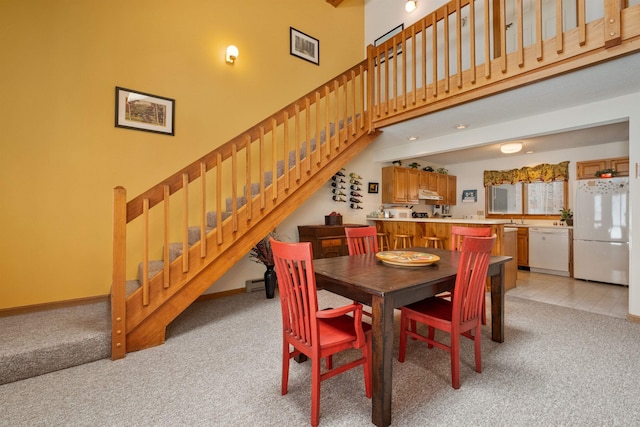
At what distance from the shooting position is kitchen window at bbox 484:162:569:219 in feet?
18.7

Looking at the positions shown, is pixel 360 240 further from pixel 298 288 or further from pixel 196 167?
pixel 196 167

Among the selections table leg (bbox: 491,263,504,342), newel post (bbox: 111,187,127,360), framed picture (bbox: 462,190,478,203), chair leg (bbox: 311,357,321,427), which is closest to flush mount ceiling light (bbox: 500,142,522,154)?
framed picture (bbox: 462,190,478,203)

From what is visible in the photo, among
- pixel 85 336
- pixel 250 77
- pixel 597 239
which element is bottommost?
pixel 85 336

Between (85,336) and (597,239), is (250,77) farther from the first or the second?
Result: (597,239)

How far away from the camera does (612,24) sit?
7.30ft

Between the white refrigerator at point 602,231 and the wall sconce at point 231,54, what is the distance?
19.6 feet

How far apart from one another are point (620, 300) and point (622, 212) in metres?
1.55

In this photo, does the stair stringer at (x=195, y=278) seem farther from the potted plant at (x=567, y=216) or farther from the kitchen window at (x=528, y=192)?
the kitchen window at (x=528, y=192)

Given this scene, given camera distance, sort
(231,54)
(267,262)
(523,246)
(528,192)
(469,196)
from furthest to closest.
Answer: (469,196) → (528,192) → (523,246) → (231,54) → (267,262)

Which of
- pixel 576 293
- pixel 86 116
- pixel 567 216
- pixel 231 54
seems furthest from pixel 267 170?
pixel 567 216

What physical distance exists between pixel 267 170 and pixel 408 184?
10.5 ft

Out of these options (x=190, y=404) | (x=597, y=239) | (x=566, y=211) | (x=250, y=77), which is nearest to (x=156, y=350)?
(x=190, y=404)

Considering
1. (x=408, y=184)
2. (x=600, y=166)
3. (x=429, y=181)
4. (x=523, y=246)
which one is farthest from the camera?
(x=429, y=181)

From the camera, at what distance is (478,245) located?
172 cm
